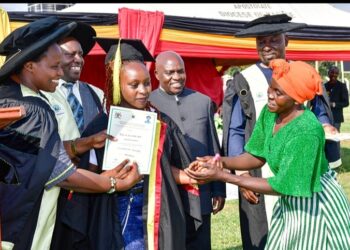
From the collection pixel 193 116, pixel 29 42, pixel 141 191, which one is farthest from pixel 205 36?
pixel 29 42

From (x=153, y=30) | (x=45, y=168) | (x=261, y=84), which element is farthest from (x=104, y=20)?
(x=45, y=168)

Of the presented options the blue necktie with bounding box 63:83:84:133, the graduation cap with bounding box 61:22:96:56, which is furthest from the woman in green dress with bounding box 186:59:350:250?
the graduation cap with bounding box 61:22:96:56

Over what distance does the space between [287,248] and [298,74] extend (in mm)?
1067

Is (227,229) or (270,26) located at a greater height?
(270,26)

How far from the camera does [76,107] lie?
4137 millimetres

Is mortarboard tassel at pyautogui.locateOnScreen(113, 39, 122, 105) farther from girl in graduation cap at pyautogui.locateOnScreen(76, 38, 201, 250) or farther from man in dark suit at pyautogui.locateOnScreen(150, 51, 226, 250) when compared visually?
man in dark suit at pyautogui.locateOnScreen(150, 51, 226, 250)

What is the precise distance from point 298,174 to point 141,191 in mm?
909

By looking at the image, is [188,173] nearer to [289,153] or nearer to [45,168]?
[289,153]

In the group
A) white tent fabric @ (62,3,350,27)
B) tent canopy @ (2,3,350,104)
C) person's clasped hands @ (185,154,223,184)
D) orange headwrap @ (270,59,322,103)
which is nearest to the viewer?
orange headwrap @ (270,59,322,103)

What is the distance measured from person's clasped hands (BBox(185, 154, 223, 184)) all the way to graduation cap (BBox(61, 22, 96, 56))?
4.48 ft

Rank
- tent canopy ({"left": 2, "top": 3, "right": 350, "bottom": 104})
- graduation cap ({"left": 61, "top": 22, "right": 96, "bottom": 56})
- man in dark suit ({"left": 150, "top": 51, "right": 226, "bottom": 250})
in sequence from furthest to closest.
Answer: tent canopy ({"left": 2, "top": 3, "right": 350, "bottom": 104}), man in dark suit ({"left": 150, "top": 51, "right": 226, "bottom": 250}), graduation cap ({"left": 61, "top": 22, "right": 96, "bottom": 56})

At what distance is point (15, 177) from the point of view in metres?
2.51

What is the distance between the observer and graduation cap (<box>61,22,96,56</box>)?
4.21 metres

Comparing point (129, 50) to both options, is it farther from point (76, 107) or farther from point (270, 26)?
point (270, 26)
